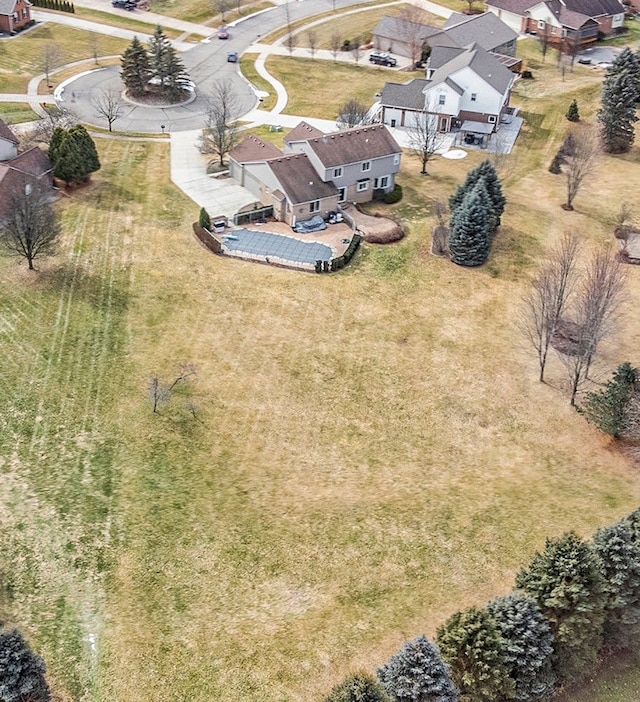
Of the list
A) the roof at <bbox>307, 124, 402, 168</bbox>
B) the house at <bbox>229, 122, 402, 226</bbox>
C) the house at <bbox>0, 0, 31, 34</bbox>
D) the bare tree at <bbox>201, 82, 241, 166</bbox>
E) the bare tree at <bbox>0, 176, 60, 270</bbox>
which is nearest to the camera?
the bare tree at <bbox>0, 176, 60, 270</bbox>

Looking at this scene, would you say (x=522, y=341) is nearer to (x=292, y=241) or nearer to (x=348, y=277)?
(x=348, y=277)

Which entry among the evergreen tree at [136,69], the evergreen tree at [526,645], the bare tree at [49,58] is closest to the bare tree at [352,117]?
the evergreen tree at [136,69]

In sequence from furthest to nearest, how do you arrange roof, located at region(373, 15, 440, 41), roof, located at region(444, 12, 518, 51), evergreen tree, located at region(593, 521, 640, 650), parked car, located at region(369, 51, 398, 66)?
roof, located at region(373, 15, 440, 41)
parked car, located at region(369, 51, 398, 66)
roof, located at region(444, 12, 518, 51)
evergreen tree, located at region(593, 521, 640, 650)

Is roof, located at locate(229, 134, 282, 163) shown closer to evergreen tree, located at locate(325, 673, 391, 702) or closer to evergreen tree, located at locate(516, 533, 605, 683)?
evergreen tree, located at locate(516, 533, 605, 683)

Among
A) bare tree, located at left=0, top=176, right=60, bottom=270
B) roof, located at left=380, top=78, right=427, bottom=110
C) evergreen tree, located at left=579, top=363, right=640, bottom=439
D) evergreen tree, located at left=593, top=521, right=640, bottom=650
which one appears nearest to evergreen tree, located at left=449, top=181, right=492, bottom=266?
evergreen tree, located at left=579, top=363, right=640, bottom=439

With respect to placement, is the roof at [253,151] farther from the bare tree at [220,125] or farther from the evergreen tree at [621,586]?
the evergreen tree at [621,586]
